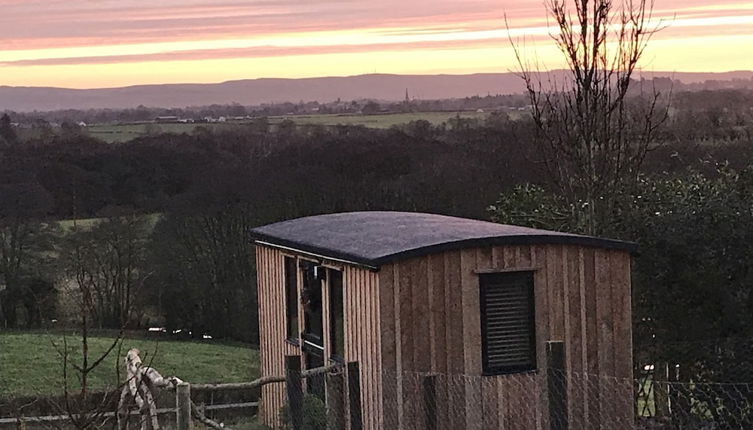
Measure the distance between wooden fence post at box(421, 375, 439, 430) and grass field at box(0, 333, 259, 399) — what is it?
1713 centimetres

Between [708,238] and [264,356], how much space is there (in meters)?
5.53

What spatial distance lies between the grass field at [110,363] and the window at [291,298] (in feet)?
45.0

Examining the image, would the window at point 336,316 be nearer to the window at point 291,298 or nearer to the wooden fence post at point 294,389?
the wooden fence post at point 294,389

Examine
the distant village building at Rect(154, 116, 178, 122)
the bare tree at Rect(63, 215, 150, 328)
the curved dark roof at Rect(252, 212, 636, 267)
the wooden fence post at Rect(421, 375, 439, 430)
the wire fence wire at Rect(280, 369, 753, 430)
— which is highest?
the distant village building at Rect(154, 116, 178, 122)

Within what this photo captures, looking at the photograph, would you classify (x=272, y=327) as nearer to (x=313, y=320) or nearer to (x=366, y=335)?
(x=313, y=320)

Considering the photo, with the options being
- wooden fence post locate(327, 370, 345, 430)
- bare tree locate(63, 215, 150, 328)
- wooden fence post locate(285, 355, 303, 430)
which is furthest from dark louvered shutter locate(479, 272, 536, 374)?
bare tree locate(63, 215, 150, 328)

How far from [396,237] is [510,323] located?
1384mm

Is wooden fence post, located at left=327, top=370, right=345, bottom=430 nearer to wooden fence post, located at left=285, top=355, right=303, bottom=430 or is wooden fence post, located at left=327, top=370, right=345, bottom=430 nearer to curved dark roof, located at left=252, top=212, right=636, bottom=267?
wooden fence post, located at left=285, top=355, right=303, bottom=430

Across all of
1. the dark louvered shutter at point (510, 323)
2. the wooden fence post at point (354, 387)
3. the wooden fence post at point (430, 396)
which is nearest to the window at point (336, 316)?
the dark louvered shutter at point (510, 323)

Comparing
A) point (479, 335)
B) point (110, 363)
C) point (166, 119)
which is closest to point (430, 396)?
point (479, 335)

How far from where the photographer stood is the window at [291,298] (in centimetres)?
1140

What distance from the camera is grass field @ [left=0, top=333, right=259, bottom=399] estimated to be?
83.5 ft

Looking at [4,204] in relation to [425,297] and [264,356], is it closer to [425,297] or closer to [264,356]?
[264,356]

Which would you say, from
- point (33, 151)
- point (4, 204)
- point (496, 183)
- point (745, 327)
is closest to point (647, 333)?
point (745, 327)
